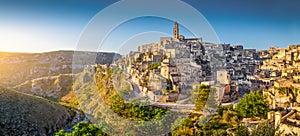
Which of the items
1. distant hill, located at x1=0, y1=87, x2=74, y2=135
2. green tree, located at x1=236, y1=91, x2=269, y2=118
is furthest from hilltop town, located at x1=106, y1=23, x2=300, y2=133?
distant hill, located at x1=0, y1=87, x2=74, y2=135

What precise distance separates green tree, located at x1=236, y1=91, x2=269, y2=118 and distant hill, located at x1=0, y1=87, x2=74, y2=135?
10.4m

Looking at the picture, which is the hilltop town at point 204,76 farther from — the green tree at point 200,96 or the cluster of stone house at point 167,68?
the green tree at point 200,96

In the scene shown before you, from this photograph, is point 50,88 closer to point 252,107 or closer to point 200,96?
point 200,96

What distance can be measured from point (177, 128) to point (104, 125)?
2734 millimetres

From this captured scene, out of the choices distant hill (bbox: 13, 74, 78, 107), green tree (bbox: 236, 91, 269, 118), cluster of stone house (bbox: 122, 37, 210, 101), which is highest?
cluster of stone house (bbox: 122, 37, 210, 101)

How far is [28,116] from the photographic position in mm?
13805

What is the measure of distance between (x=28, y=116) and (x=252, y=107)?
483 inches

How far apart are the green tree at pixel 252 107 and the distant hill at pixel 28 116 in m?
10.4

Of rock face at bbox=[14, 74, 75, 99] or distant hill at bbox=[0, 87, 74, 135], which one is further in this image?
rock face at bbox=[14, 74, 75, 99]

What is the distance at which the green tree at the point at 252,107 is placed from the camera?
9.89m

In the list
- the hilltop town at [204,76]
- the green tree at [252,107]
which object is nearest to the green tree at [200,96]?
the hilltop town at [204,76]

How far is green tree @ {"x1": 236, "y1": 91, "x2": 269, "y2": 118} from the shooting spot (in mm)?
9892

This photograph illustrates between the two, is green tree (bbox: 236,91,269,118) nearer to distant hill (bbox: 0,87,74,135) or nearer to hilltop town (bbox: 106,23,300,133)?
hilltop town (bbox: 106,23,300,133)

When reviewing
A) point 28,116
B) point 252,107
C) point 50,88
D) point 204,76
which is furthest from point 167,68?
point 50,88
